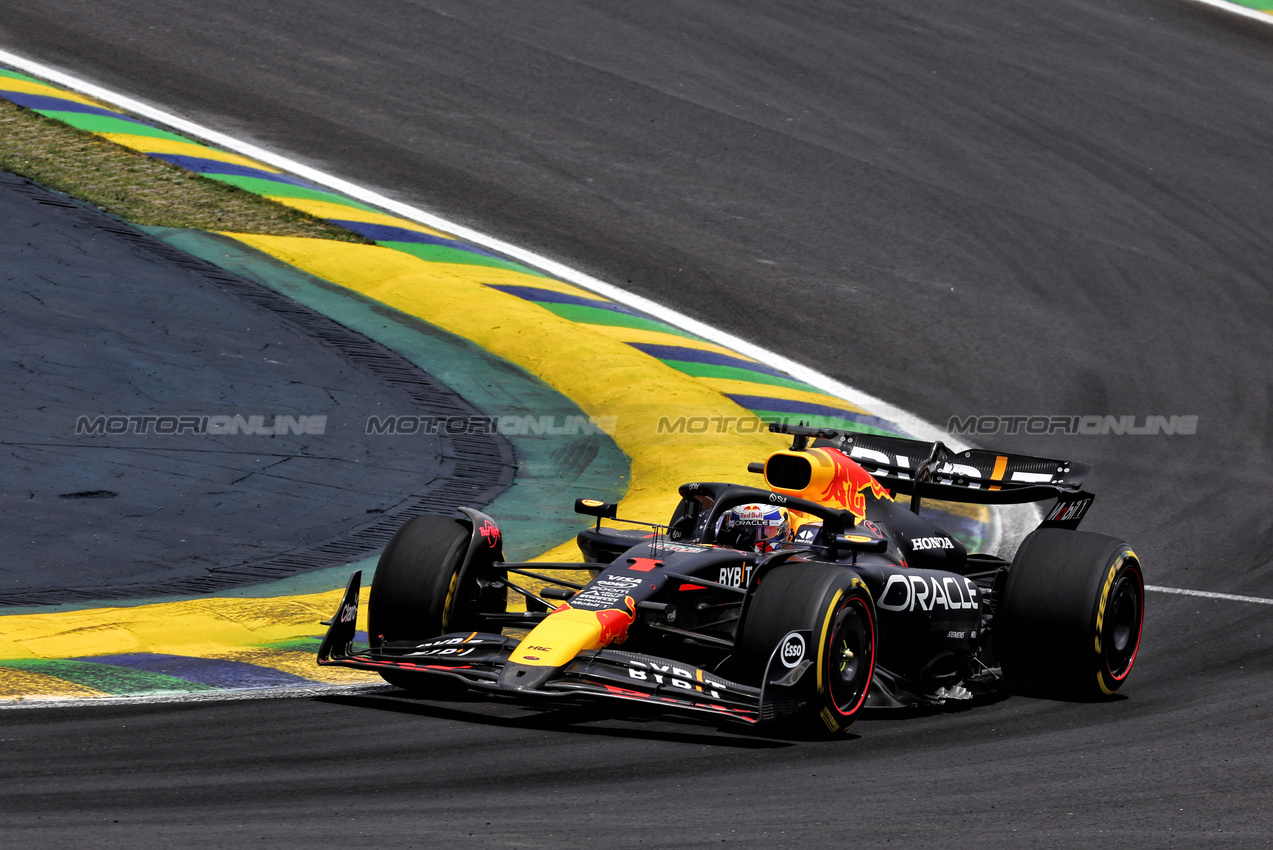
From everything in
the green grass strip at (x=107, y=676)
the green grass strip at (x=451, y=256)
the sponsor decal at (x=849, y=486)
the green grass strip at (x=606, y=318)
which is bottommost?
the green grass strip at (x=107, y=676)

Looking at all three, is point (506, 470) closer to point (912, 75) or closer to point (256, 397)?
point (256, 397)

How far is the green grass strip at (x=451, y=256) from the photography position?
50.6 feet

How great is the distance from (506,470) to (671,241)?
5541mm

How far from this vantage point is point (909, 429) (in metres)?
13.0

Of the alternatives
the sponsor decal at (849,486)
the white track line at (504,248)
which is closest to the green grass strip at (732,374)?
the white track line at (504,248)

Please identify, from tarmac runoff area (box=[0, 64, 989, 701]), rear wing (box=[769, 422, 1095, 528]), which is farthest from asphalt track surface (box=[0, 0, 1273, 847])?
rear wing (box=[769, 422, 1095, 528])

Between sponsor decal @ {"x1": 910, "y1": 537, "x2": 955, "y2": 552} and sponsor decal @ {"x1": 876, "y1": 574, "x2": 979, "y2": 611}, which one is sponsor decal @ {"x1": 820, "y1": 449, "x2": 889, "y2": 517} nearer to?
sponsor decal @ {"x1": 910, "y1": 537, "x2": 955, "y2": 552}

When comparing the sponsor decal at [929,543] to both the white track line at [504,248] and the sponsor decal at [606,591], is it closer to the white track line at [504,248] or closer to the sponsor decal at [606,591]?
the sponsor decal at [606,591]

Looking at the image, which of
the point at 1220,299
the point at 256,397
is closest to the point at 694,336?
the point at 256,397

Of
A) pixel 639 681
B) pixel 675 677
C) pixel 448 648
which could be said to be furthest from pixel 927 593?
pixel 448 648

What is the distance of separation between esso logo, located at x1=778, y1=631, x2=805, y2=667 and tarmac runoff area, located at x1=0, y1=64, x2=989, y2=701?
2.26m

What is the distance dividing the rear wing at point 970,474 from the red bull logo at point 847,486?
418 mm

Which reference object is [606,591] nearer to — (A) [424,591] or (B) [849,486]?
(A) [424,591]

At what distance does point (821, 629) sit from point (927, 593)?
1252 mm
